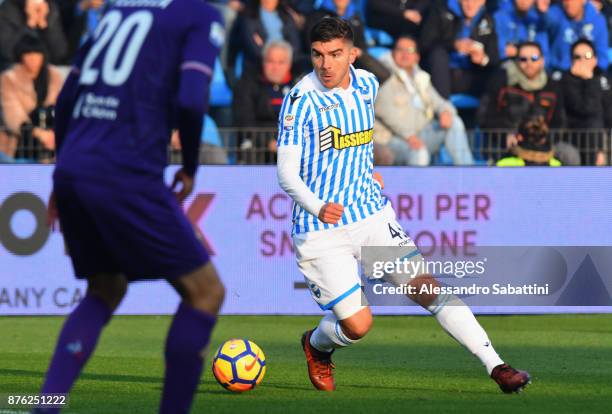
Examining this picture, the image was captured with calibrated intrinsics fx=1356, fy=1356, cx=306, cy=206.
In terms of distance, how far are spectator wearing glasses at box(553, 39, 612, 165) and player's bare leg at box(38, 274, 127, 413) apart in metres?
10.7

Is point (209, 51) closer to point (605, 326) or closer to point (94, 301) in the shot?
A: point (94, 301)

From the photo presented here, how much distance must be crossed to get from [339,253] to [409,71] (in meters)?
7.58

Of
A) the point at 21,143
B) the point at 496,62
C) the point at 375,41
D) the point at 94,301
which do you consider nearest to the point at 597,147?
the point at 496,62

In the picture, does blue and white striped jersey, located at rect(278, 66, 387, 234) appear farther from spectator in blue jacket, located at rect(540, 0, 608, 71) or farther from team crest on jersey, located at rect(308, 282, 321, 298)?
spectator in blue jacket, located at rect(540, 0, 608, 71)

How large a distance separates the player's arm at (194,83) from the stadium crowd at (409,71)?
8414 millimetres

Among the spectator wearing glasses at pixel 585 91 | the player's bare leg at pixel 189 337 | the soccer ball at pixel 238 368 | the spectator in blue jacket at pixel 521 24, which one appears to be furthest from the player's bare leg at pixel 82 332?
the spectator in blue jacket at pixel 521 24

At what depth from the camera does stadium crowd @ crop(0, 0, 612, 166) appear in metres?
14.3

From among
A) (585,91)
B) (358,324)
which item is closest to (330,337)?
(358,324)

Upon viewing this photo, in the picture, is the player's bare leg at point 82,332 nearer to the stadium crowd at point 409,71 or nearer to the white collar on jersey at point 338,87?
the white collar on jersey at point 338,87

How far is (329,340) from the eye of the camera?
8.26 metres

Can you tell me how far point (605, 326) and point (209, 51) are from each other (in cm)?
798

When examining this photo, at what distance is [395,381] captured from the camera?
340 inches

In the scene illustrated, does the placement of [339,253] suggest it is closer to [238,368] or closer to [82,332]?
[238,368]

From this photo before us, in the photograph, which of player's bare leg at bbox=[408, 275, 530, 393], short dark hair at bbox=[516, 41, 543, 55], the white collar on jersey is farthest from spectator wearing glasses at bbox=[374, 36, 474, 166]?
player's bare leg at bbox=[408, 275, 530, 393]
